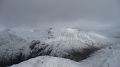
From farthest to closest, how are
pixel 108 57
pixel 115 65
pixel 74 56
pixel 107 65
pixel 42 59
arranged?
1. pixel 74 56
2. pixel 108 57
3. pixel 42 59
4. pixel 107 65
5. pixel 115 65

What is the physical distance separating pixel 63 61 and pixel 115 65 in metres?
28.5

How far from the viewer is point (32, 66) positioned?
108 meters

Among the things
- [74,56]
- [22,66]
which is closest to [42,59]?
[22,66]

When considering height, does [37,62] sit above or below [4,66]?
above

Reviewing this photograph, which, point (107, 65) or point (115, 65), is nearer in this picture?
point (115, 65)

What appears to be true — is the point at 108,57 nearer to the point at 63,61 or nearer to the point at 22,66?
the point at 63,61

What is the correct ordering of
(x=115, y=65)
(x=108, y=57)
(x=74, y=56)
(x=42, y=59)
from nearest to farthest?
(x=115, y=65), (x=42, y=59), (x=108, y=57), (x=74, y=56)

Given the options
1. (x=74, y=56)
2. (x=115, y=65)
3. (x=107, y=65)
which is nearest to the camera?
(x=115, y=65)

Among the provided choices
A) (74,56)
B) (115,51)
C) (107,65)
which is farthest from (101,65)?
(74,56)

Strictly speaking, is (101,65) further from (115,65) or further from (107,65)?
(115,65)

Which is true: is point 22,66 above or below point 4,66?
above

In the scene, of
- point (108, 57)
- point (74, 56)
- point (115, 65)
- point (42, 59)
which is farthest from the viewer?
point (74, 56)

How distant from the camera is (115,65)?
104m

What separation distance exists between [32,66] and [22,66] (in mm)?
5030
